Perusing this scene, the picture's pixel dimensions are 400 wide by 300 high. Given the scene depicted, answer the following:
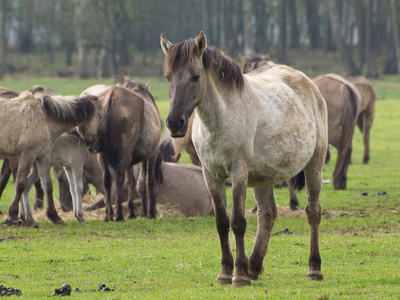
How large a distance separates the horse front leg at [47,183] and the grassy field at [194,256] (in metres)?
0.22

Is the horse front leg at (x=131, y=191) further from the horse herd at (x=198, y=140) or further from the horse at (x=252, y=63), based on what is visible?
the horse at (x=252, y=63)

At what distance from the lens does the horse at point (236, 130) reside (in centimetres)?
592

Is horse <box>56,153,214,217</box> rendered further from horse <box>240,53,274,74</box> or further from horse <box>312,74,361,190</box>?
horse <box>312,74,361,190</box>

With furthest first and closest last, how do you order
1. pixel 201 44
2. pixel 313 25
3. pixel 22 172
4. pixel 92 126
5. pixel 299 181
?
pixel 313 25 → pixel 92 126 → pixel 22 172 → pixel 299 181 → pixel 201 44

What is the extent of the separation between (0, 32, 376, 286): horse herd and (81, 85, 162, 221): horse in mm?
19

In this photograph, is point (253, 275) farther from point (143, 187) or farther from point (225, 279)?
point (143, 187)

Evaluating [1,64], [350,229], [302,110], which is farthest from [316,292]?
[1,64]

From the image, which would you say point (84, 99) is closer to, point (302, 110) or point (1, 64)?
point (302, 110)

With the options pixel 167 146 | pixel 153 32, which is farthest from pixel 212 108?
pixel 153 32

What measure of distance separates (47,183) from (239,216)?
17.7 feet

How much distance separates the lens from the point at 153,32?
71.1m

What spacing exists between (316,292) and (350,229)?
4627mm

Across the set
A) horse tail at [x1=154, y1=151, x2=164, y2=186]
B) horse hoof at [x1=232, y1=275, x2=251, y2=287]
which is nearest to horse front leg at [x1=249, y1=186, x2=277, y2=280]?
horse hoof at [x1=232, y1=275, x2=251, y2=287]

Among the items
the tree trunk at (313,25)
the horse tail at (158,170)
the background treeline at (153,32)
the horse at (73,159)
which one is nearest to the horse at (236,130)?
the horse at (73,159)
